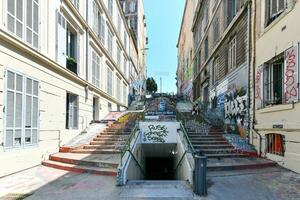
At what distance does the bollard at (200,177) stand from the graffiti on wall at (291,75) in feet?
13.2

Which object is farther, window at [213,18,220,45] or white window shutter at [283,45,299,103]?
window at [213,18,220,45]

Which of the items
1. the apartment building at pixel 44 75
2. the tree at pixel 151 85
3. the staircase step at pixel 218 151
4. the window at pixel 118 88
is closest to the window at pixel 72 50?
the apartment building at pixel 44 75

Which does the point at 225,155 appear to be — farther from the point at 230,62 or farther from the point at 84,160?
the point at 230,62

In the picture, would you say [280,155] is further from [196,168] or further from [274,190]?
[196,168]

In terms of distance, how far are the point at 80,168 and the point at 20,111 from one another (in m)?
2.69

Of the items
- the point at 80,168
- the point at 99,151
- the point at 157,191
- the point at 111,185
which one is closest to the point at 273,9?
the point at 157,191

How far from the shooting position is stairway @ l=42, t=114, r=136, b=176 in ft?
36.3

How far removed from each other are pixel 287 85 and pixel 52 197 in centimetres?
776

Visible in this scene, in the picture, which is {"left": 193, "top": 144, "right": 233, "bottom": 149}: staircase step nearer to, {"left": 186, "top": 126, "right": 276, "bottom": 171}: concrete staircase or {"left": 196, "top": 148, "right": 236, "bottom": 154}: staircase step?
{"left": 186, "top": 126, "right": 276, "bottom": 171}: concrete staircase

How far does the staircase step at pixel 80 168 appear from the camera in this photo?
1046 cm

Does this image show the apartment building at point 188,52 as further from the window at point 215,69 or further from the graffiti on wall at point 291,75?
the graffiti on wall at point 291,75

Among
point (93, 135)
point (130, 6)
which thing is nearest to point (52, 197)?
point (93, 135)

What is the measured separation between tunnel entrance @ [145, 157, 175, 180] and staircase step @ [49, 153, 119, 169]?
5.92 metres

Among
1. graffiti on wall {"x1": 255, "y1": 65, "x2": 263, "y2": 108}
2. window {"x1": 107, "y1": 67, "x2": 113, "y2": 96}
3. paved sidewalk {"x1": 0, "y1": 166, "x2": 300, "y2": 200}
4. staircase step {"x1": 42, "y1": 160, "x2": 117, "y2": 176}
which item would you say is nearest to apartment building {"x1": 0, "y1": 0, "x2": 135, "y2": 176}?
staircase step {"x1": 42, "y1": 160, "x2": 117, "y2": 176}
